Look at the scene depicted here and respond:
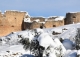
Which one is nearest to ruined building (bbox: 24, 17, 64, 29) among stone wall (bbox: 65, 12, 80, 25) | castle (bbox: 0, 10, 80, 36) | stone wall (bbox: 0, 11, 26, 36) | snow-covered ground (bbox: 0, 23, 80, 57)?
castle (bbox: 0, 10, 80, 36)

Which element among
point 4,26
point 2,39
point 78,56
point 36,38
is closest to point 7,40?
point 2,39

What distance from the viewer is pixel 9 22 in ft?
126

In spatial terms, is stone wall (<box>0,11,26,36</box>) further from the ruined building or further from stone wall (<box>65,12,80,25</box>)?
stone wall (<box>65,12,80,25</box>)

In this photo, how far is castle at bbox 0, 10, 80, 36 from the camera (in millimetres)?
36438

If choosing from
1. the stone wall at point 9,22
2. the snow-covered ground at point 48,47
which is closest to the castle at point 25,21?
the stone wall at point 9,22

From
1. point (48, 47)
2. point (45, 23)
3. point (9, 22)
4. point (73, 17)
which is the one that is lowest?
point (9, 22)

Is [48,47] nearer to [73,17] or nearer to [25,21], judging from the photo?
[73,17]

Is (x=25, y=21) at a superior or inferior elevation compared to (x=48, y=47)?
inferior

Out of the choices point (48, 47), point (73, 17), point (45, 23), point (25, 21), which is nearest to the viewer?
A: point (48, 47)

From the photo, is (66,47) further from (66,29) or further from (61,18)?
(61,18)

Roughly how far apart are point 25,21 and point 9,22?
172cm

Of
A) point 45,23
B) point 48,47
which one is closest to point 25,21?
point 45,23

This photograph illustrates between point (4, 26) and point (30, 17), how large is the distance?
132 inches

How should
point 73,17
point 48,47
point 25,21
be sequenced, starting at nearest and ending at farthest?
point 48,47, point 73,17, point 25,21
